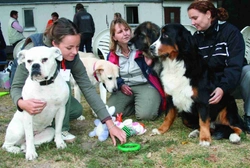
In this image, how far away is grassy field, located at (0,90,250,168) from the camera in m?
3.02

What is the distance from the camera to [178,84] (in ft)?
11.7

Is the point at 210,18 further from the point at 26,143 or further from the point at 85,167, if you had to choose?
the point at 26,143

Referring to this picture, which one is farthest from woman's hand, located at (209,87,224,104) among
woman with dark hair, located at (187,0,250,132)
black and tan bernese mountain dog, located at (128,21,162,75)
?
black and tan bernese mountain dog, located at (128,21,162,75)

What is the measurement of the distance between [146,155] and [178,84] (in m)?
0.84

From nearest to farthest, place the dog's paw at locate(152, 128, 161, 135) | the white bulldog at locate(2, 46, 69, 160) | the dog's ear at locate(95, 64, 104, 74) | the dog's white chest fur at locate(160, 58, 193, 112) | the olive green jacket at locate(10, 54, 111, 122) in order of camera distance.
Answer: the white bulldog at locate(2, 46, 69, 160) → the olive green jacket at locate(10, 54, 111, 122) → the dog's white chest fur at locate(160, 58, 193, 112) → the dog's paw at locate(152, 128, 161, 135) → the dog's ear at locate(95, 64, 104, 74)

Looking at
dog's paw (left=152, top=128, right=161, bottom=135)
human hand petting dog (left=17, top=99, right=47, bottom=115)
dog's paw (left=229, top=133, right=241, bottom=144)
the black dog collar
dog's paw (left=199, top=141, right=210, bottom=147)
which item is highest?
the black dog collar

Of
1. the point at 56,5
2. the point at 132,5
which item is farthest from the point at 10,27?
the point at 132,5

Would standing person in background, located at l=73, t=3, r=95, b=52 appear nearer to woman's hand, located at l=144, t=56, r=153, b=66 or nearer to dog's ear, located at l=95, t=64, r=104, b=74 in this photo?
dog's ear, located at l=95, t=64, r=104, b=74

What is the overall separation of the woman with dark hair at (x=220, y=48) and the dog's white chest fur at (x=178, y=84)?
25 cm

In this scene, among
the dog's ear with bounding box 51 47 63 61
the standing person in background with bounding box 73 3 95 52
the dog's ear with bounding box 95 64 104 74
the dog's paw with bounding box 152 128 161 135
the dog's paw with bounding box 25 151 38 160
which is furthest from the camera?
the standing person in background with bounding box 73 3 95 52

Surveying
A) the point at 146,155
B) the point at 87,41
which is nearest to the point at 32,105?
the point at 146,155

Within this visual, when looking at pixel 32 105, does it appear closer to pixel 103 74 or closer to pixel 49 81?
pixel 49 81

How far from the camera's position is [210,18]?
3.71 meters

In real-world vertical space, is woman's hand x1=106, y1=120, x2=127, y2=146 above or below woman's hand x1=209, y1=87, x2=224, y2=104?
below
